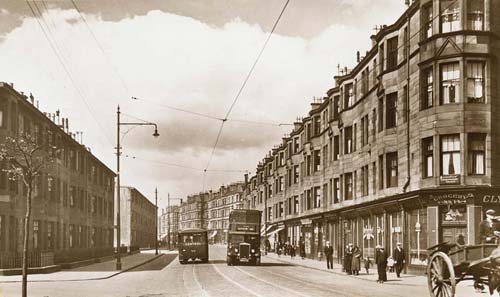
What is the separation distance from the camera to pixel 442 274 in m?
12.5

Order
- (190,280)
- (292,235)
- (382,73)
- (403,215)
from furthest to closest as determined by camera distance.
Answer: (292,235)
(382,73)
(403,215)
(190,280)

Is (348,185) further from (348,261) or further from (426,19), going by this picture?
(426,19)

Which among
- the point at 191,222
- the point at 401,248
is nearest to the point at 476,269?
the point at 401,248

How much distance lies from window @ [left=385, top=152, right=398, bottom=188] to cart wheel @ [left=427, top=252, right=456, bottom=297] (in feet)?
78.3

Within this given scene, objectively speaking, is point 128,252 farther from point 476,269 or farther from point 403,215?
point 476,269

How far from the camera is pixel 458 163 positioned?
30.8 metres

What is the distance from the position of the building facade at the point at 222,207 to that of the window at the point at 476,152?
109 meters

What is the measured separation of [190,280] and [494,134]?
1588cm

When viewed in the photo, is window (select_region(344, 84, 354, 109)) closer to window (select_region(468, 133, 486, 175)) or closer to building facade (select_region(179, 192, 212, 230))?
window (select_region(468, 133, 486, 175))

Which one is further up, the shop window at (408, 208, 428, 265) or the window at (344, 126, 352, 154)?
the window at (344, 126, 352, 154)

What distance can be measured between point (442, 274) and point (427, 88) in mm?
21240

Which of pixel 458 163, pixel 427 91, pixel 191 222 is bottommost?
pixel 191 222

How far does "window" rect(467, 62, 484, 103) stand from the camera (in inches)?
1209

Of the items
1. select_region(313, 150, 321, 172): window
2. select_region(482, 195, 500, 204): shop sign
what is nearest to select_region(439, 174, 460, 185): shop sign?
select_region(482, 195, 500, 204): shop sign
